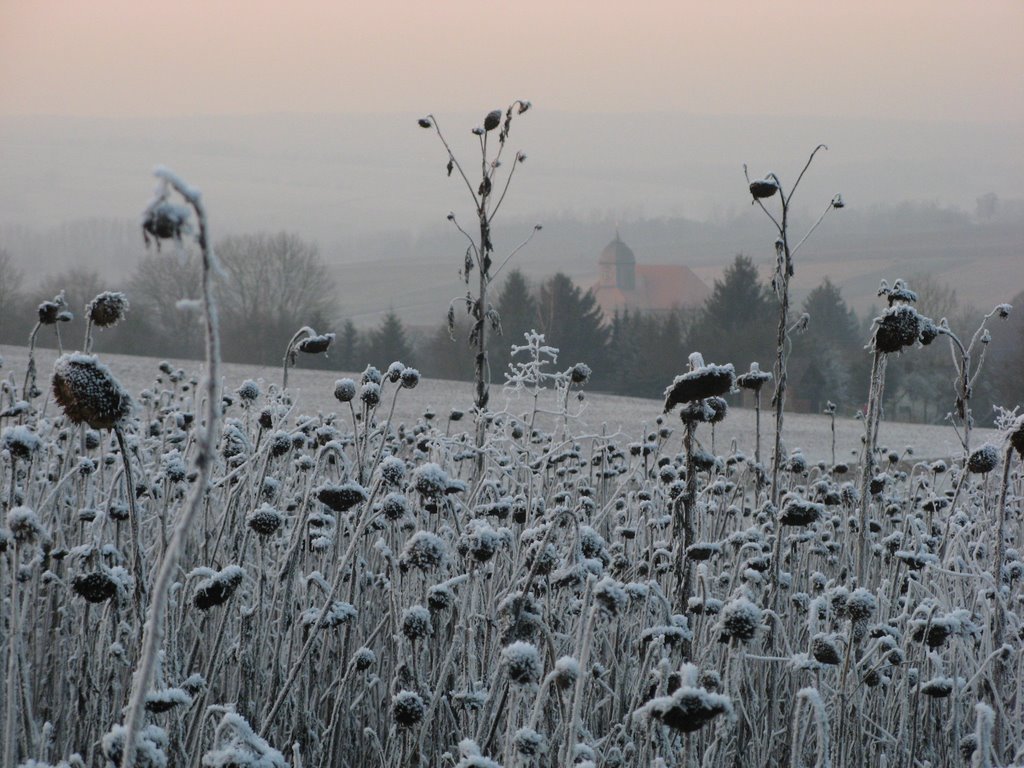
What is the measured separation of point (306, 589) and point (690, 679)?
185 centimetres

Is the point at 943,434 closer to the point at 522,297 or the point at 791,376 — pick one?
the point at 791,376

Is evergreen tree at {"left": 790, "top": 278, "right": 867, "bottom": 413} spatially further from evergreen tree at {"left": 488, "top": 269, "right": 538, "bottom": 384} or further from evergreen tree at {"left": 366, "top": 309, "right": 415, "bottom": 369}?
evergreen tree at {"left": 366, "top": 309, "right": 415, "bottom": 369}

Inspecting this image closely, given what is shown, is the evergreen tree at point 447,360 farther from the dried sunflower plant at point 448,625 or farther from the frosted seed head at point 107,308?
the frosted seed head at point 107,308

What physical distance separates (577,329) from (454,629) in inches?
1257

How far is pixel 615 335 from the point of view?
3531 cm

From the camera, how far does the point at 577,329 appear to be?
1347 inches

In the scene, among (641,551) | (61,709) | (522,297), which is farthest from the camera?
(522,297)

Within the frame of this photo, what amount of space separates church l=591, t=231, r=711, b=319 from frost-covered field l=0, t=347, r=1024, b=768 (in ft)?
256

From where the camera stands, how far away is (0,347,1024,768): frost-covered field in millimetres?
1560

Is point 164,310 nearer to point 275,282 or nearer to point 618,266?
point 275,282

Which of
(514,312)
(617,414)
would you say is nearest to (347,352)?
(514,312)

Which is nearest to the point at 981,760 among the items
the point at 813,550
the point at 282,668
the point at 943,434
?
the point at 282,668

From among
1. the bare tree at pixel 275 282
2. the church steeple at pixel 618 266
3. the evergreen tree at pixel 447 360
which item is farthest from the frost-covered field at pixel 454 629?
the church steeple at pixel 618 266

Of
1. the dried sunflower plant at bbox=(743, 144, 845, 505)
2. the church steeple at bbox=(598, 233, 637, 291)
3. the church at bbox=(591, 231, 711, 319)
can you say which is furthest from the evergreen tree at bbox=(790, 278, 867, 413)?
the church steeple at bbox=(598, 233, 637, 291)
